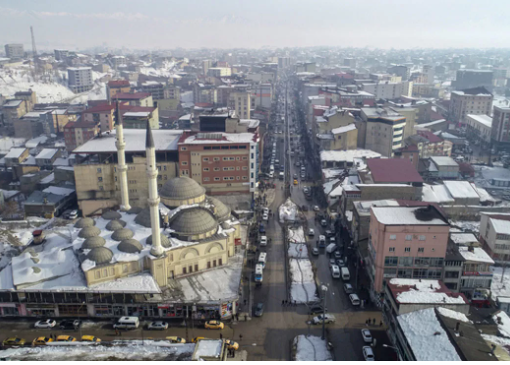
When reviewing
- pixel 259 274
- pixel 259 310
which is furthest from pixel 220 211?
pixel 259 310

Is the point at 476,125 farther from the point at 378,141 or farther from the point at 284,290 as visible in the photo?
the point at 284,290

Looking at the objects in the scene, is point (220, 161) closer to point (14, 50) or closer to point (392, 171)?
point (392, 171)

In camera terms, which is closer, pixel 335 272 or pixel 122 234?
pixel 122 234

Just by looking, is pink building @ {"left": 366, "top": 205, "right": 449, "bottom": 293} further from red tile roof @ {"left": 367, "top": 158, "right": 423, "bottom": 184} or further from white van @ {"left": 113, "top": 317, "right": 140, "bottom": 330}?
white van @ {"left": 113, "top": 317, "right": 140, "bottom": 330}

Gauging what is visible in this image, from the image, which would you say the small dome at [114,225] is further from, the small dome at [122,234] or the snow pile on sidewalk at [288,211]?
the snow pile on sidewalk at [288,211]

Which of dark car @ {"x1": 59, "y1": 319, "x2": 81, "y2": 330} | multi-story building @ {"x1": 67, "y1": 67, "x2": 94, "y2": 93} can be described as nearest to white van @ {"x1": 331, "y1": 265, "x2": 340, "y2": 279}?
dark car @ {"x1": 59, "y1": 319, "x2": 81, "y2": 330}

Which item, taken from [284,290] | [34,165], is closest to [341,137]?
[284,290]
